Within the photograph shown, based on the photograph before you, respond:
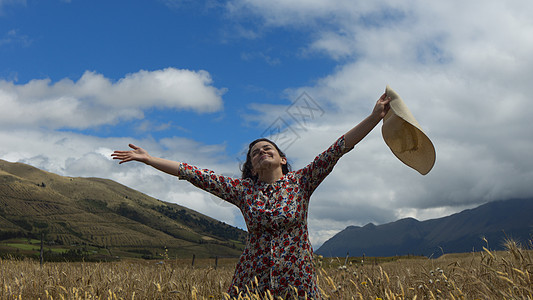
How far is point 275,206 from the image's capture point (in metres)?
4.27

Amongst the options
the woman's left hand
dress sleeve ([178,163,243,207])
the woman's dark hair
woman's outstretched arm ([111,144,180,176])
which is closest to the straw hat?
the woman's left hand

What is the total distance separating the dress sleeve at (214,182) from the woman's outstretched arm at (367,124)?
4.07 ft

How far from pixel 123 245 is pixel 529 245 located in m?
201

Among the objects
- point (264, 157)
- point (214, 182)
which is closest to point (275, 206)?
point (264, 157)

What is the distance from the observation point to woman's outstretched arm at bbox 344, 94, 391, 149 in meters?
4.31

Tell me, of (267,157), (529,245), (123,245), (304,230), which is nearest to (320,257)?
(304,230)

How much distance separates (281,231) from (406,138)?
5.43 feet

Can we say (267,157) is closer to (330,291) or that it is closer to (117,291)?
(330,291)

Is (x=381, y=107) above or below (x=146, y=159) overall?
above

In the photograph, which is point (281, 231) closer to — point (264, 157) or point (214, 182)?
point (264, 157)

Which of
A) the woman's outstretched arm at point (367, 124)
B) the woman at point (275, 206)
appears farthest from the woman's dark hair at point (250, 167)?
the woman's outstretched arm at point (367, 124)

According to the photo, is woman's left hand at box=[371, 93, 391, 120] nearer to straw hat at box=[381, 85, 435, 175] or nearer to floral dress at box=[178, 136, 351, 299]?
straw hat at box=[381, 85, 435, 175]

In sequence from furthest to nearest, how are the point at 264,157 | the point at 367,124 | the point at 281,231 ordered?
1. the point at 264,157
2. the point at 367,124
3. the point at 281,231

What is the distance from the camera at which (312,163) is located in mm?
4477
